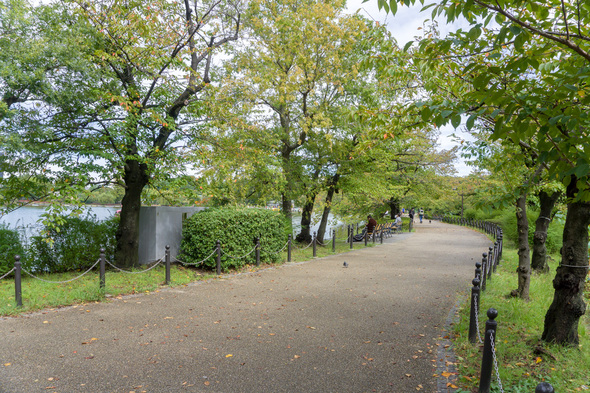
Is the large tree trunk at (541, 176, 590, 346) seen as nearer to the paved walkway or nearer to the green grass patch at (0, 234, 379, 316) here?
the paved walkway

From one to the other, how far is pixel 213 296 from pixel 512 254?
14464mm

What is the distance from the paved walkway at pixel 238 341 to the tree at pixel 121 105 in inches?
139

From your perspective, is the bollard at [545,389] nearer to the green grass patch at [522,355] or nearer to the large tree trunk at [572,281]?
the green grass patch at [522,355]

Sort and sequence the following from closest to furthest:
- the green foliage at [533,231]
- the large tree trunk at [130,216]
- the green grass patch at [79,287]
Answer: the green grass patch at [79,287]
the large tree trunk at [130,216]
the green foliage at [533,231]

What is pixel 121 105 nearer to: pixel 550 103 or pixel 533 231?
pixel 550 103

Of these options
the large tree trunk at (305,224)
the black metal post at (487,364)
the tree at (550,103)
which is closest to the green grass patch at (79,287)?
the black metal post at (487,364)

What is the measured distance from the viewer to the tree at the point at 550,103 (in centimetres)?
296

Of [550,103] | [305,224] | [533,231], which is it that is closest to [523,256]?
[550,103]

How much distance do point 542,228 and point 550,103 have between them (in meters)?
7.79

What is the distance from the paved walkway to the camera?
439cm

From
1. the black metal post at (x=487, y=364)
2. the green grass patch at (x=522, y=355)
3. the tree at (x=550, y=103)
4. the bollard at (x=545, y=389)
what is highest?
the tree at (x=550, y=103)

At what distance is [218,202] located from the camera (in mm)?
15617

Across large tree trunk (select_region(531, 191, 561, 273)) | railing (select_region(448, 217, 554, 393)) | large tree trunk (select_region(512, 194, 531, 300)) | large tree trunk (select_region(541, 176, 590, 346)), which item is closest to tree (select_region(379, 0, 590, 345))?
large tree trunk (select_region(541, 176, 590, 346))

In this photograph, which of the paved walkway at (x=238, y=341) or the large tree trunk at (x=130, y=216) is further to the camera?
the large tree trunk at (x=130, y=216)
